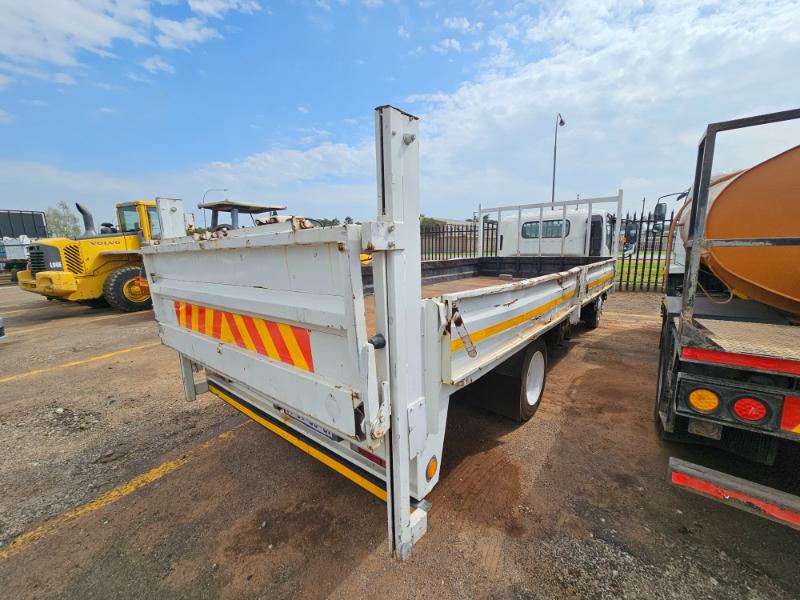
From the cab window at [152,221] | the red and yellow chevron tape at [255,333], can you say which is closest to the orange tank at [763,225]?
the red and yellow chevron tape at [255,333]

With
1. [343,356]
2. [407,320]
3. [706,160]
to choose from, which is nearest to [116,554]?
[343,356]

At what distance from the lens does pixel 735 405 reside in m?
1.58

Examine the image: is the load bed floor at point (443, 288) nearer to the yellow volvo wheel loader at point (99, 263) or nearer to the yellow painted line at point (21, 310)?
the yellow volvo wheel loader at point (99, 263)

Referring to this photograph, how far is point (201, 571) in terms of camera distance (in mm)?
1826

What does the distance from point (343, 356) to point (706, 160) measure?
2.05 m

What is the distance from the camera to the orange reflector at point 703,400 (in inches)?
64.0

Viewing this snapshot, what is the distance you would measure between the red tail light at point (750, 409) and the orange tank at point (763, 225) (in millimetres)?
893

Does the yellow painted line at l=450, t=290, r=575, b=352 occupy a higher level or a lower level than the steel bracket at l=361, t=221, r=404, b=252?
lower

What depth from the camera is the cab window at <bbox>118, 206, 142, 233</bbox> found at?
8992mm

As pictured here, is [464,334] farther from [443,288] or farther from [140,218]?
[140,218]

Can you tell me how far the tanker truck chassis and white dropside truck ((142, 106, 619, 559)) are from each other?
96cm

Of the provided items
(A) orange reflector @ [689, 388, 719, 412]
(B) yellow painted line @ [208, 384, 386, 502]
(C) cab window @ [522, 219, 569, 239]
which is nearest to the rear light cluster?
(A) orange reflector @ [689, 388, 719, 412]

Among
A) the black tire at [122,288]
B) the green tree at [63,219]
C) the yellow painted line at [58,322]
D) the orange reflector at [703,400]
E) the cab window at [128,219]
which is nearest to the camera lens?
the orange reflector at [703,400]

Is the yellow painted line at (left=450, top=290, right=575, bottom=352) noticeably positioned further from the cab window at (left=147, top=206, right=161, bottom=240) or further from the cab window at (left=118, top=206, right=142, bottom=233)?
the cab window at (left=118, top=206, right=142, bottom=233)
